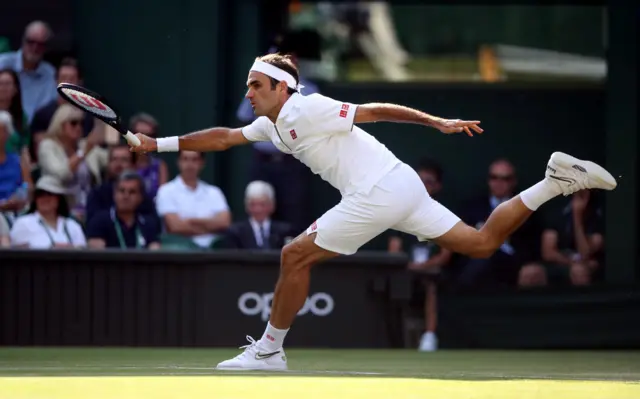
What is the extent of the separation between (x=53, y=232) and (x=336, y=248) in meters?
4.21

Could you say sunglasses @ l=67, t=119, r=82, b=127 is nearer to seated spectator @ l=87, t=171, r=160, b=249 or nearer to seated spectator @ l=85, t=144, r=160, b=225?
seated spectator @ l=85, t=144, r=160, b=225

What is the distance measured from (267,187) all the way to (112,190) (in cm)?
135

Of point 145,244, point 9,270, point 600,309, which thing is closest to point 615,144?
point 600,309

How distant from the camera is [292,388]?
7.37 m

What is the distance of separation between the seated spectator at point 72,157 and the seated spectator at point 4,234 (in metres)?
0.76

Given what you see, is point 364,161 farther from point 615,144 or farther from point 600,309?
point 615,144

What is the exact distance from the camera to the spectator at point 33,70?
→ 13.8 metres

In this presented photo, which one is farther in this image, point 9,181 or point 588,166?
point 9,181

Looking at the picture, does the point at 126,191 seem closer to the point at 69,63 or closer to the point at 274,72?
the point at 69,63

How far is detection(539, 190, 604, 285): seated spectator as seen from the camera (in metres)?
13.5

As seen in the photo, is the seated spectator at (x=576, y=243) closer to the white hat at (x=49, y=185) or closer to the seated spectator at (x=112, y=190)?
the seated spectator at (x=112, y=190)

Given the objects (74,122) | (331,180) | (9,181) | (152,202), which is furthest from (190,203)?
(331,180)

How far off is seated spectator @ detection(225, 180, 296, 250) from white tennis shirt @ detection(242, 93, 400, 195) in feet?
11.4

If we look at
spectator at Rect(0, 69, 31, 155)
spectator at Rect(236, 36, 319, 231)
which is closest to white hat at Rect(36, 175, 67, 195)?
spectator at Rect(0, 69, 31, 155)
